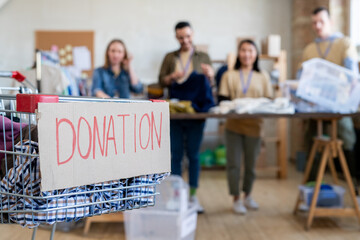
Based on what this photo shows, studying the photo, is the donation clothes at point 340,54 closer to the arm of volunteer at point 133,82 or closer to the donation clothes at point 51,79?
the arm of volunteer at point 133,82

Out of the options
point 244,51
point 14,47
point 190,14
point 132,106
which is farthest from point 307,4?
point 132,106

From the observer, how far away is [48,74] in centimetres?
311

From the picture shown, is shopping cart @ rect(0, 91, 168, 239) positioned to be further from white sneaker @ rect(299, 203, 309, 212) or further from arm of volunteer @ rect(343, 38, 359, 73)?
arm of volunteer @ rect(343, 38, 359, 73)

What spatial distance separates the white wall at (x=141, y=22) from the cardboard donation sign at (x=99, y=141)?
14.4 feet

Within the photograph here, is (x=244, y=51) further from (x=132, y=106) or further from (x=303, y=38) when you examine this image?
(x=303, y=38)

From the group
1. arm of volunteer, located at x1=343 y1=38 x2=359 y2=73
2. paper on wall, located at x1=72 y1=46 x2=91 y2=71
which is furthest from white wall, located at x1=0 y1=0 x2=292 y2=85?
arm of volunteer, located at x1=343 y1=38 x2=359 y2=73

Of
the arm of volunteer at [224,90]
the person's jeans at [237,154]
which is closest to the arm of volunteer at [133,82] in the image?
the arm of volunteer at [224,90]

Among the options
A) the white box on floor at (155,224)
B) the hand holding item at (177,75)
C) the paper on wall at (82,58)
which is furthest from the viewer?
the paper on wall at (82,58)

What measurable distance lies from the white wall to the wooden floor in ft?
8.59

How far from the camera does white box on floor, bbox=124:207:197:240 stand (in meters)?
2.38

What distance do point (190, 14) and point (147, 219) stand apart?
3877 millimetres

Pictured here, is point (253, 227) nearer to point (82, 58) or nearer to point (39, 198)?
point (39, 198)

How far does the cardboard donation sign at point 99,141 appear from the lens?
103 centimetres

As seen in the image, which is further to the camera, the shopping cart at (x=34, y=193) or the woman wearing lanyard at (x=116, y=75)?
the woman wearing lanyard at (x=116, y=75)
